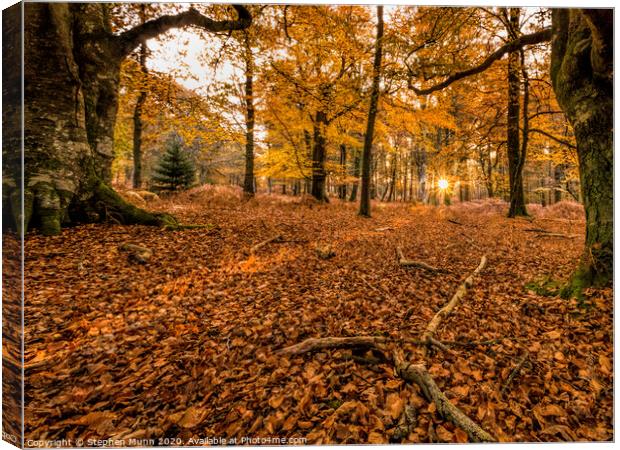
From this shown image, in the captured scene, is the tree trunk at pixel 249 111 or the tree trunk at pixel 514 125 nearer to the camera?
the tree trunk at pixel 514 125

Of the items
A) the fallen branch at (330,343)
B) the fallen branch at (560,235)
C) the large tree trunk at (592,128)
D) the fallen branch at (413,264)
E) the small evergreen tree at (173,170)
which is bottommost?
the fallen branch at (330,343)

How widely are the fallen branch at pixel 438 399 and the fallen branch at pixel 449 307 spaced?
0.52m

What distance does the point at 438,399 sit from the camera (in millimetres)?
1881

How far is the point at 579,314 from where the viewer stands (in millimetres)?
2715

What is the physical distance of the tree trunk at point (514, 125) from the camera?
476 cm

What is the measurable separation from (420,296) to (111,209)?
592cm

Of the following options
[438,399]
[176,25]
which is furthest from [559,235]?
[176,25]

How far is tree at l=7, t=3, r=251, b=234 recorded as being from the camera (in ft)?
11.8

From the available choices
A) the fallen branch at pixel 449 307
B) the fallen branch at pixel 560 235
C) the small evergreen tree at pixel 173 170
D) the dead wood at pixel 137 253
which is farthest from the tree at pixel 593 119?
the small evergreen tree at pixel 173 170

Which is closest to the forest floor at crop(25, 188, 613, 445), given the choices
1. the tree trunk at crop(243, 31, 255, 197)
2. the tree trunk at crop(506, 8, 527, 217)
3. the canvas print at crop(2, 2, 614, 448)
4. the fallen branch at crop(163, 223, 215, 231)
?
the canvas print at crop(2, 2, 614, 448)

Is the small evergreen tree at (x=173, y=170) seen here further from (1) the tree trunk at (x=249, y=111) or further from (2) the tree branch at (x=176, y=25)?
(2) the tree branch at (x=176, y=25)

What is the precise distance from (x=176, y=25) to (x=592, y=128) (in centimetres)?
634

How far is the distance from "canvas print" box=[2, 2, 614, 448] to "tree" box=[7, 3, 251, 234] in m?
0.04

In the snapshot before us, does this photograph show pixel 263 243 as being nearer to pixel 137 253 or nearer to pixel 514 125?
pixel 137 253
